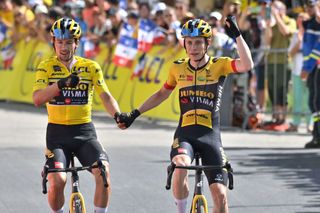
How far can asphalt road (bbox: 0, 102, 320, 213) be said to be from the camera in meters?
12.0

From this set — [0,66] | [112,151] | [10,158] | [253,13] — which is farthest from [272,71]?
[0,66]

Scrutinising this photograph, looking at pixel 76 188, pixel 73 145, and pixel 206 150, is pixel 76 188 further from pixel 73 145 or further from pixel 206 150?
pixel 206 150

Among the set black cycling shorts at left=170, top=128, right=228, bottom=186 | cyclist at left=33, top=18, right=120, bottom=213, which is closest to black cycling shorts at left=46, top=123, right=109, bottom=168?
cyclist at left=33, top=18, right=120, bottom=213

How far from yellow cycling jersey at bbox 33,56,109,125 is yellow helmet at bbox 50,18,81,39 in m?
0.31

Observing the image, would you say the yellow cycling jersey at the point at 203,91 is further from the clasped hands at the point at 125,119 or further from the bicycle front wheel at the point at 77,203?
the bicycle front wheel at the point at 77,203

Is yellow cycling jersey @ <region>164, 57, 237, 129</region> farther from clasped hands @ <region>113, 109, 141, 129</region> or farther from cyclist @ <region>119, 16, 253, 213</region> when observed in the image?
clasped hands @ <region>113, 109, 141, 129</region>

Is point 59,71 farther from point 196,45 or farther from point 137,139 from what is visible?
point 137,139

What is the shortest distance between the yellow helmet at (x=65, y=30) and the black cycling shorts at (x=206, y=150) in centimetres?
126

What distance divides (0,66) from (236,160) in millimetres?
11469

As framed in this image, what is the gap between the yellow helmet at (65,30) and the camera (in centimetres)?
966

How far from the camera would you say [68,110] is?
984cm

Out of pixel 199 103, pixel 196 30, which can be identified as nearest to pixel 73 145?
pixel 199 103

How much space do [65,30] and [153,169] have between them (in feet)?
16.7

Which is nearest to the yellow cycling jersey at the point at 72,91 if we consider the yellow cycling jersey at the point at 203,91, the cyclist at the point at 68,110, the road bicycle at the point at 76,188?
the cyclist at the point at 68,110
